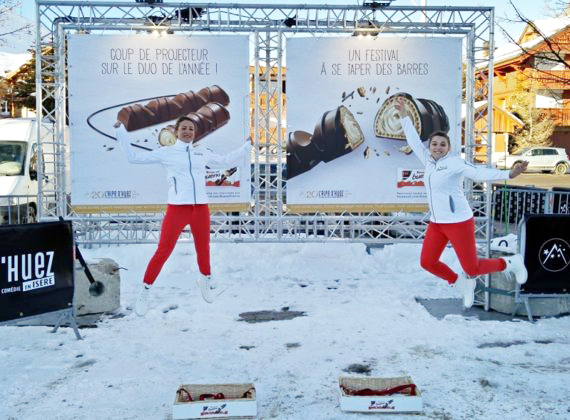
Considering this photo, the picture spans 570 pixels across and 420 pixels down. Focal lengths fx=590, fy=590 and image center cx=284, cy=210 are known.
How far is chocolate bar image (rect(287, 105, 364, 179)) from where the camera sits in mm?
9922

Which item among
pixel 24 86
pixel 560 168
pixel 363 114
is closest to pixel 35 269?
pixel 363 114

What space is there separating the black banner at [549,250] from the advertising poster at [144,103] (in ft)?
15.0

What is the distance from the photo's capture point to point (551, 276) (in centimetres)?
739

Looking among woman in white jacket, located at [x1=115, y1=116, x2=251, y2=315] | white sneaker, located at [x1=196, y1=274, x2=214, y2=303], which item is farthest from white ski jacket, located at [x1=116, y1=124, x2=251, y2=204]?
white sneaker, located at [x1=196, y1=274, x2=214, y2=303]

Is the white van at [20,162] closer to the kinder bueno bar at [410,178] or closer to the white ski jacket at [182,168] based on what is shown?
the white ski jacket at [182,168]

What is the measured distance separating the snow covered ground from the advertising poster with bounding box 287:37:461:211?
1620 millimetres

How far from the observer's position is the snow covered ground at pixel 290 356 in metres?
5.00

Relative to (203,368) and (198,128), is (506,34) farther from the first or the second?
(203,368)

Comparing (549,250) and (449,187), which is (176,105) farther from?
(549,250)

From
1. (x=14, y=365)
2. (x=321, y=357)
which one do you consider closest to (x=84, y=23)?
(x=14, y=365)

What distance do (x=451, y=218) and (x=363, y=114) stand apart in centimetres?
380

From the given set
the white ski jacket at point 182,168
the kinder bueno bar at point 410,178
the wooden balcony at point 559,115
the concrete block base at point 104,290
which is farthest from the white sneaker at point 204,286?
the wooden balcony at point 559,115

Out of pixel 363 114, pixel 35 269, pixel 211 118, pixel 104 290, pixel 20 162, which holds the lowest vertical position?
pixel 104 290

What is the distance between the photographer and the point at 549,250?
7.37 meters
